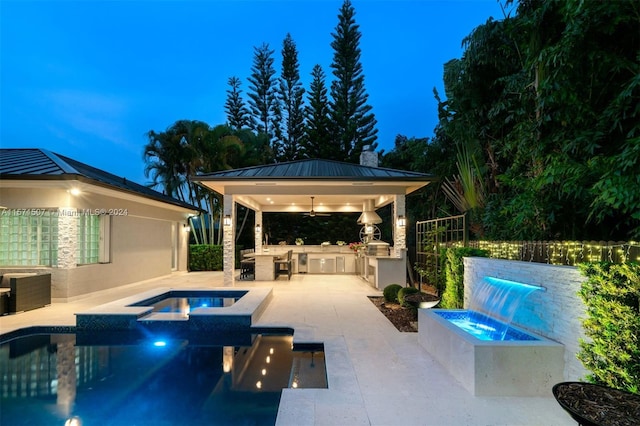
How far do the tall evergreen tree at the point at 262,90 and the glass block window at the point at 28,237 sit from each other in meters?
17.0

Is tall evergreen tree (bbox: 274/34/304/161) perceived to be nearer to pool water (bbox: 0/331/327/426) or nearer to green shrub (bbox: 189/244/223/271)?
green shrub (bbox: 189/244/223/271)

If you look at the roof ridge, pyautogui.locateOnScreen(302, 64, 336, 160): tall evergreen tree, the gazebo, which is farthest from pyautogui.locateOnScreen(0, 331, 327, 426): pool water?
pyautogui.locateOnScreen(302, 64, 336, 160): tall evergreen tree

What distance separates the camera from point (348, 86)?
21875 millimetres

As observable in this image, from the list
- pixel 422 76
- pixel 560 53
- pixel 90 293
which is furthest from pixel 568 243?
pixel 422 76

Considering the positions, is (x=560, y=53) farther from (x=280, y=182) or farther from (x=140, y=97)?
(x=140, y=97)

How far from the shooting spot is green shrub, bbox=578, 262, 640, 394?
2604 millimetres

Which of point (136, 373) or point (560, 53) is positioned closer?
point (136, 373)

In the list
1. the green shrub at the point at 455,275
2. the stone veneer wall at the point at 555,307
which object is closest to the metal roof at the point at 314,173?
the green shrub at the point at 455,275

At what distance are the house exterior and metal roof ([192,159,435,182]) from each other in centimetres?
251

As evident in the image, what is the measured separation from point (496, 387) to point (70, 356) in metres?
5.06

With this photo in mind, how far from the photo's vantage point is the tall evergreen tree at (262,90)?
24.0 m

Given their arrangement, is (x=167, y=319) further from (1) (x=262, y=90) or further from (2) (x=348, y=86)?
(1) (x=262, y=90)

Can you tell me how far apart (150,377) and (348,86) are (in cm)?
2080

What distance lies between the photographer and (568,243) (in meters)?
3.73
